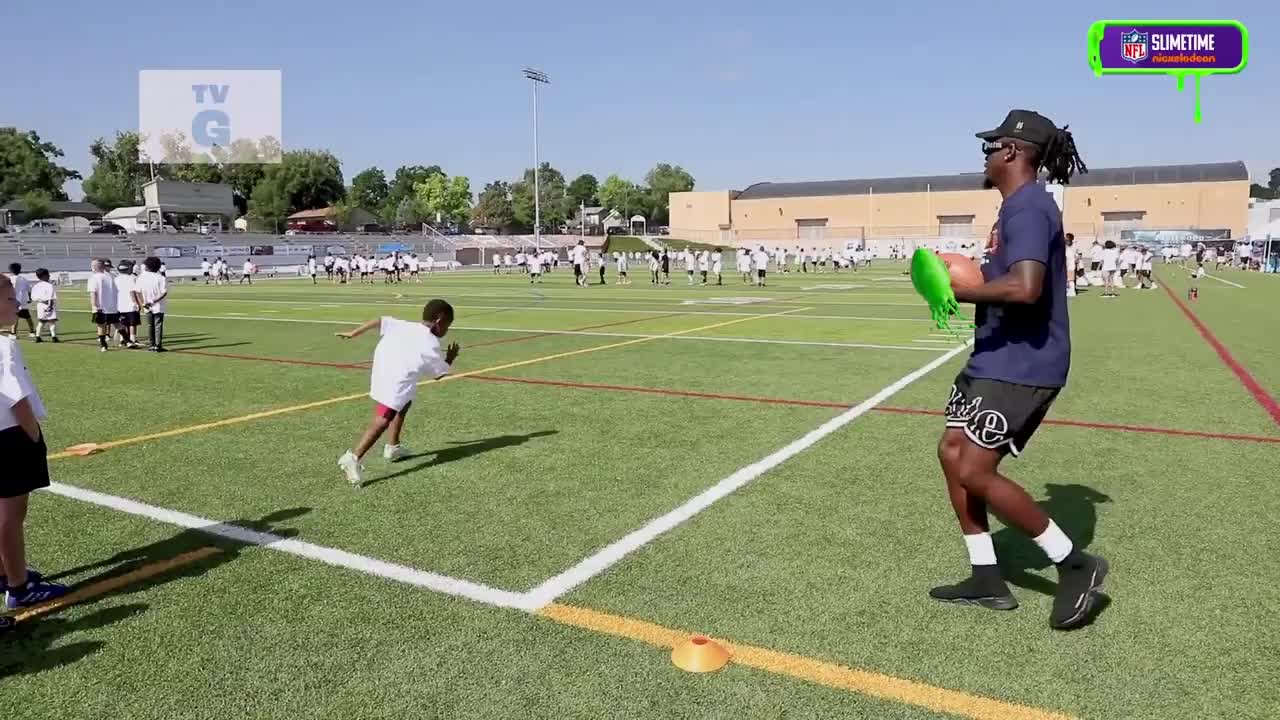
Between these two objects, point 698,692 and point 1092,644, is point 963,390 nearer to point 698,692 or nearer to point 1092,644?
point 1092,644

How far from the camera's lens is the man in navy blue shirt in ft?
11.0

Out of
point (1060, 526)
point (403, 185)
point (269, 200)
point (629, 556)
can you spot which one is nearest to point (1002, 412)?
point (1060, 526)

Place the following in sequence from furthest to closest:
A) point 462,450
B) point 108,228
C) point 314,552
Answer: point 108,228 < point 462,450 < point 314,552

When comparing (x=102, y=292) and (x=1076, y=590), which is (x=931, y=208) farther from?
(x=1076, y=590)

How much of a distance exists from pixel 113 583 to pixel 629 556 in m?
2.49

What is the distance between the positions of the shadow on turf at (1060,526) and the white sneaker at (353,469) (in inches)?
157

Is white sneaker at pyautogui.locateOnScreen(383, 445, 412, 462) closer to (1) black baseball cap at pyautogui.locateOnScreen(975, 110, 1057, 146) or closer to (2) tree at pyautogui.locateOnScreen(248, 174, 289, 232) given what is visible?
(1) black baseball cap at pyautogui.locateOnScreen(975, 110, 1057, 146)

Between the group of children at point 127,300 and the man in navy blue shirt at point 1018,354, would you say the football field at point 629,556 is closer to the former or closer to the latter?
Result: the man in navy blue shirt at point 1018,354

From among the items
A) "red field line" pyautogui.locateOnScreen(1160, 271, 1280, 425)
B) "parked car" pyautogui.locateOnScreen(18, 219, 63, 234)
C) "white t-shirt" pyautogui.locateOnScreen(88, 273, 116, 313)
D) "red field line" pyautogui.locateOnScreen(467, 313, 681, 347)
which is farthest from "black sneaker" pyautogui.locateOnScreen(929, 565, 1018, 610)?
"parked car" pyautogui.locateOnScreen(18, 219, 63, 234)

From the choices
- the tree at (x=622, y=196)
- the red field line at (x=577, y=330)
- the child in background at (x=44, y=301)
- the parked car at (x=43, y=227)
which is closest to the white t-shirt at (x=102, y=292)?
the child in background at (x=44, y=301)

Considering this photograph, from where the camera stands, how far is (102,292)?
47.2 ft

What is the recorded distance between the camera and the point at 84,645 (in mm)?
3455

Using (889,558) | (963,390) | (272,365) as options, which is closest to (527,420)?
(889,558)

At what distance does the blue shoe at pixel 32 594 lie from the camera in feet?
12.5
